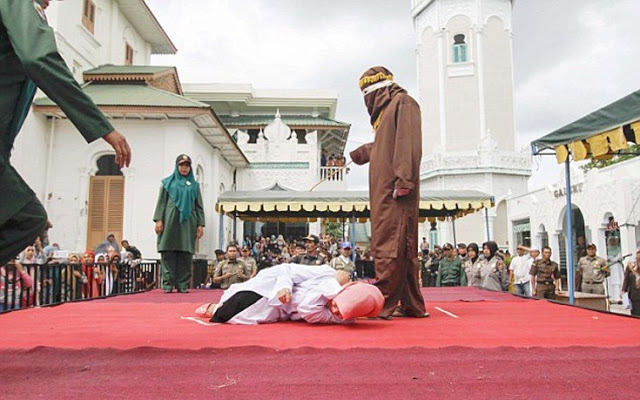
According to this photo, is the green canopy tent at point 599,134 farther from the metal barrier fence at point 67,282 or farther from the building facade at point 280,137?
the building facade at point 280,137

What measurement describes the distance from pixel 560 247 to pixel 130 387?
17.9 metres

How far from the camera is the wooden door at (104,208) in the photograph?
45.5 feet

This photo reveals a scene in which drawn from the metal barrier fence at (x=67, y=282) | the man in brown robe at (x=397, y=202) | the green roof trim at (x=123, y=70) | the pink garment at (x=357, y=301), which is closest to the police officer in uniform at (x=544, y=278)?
the man in brown robe at (x=397, y=202)

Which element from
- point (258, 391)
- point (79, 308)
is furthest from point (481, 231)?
point (258, 391)

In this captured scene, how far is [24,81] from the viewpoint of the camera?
2.33 meters

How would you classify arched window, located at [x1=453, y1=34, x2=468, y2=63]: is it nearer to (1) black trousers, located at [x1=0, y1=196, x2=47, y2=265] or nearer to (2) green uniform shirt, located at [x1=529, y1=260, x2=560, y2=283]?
(2) green uniform shirt, located at [x1=529, y1=260, x2=560, y2=283]

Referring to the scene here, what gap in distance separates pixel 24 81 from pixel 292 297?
2252mm

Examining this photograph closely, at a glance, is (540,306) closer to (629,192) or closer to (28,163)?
(629,192)

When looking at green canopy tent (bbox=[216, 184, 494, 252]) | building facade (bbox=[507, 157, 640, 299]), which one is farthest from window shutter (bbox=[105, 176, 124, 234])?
building facade (bbox=[507, 157, 640, 299])

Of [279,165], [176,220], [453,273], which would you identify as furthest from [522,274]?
[279,165]

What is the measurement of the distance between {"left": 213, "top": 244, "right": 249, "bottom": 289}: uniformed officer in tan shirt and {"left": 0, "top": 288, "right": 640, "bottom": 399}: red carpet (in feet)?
18.2

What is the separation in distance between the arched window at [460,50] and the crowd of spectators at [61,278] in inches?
867

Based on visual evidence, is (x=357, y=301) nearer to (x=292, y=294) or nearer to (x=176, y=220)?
(x=292, y=294)

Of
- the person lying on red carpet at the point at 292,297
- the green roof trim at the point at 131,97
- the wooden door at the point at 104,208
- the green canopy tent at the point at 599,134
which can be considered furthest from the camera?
the wooden door at the point at 104,208
